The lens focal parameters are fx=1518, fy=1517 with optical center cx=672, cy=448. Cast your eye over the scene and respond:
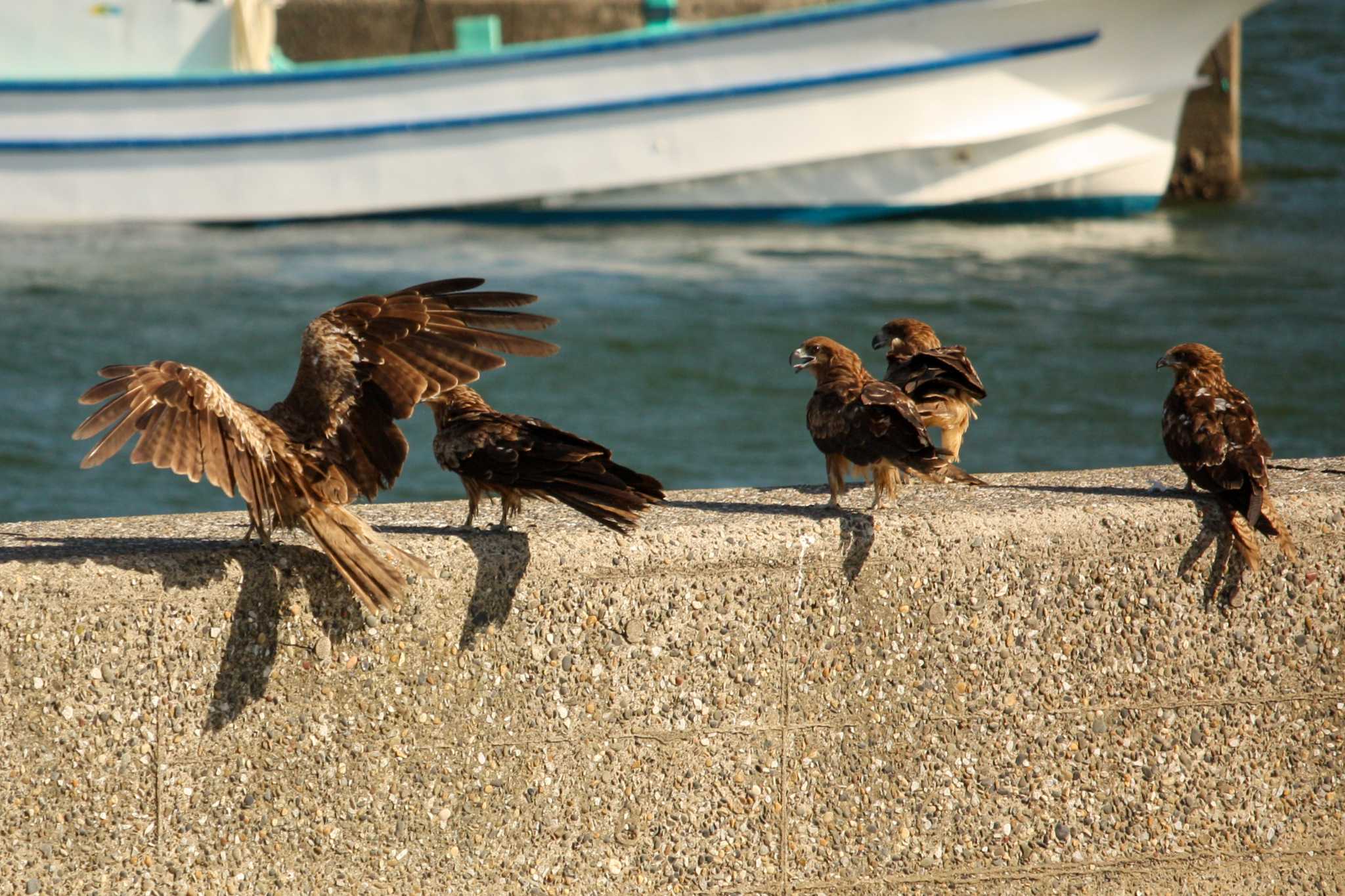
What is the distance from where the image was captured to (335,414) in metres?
3.43

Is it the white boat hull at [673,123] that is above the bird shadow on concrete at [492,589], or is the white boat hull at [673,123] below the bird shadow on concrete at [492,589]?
above

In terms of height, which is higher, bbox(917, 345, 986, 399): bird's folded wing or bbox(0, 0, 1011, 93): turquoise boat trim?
bbox(0, 0, 1011, 93): turquoise boat trim

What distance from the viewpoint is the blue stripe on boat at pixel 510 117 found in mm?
15906

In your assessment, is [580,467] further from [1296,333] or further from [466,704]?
[1296,333]

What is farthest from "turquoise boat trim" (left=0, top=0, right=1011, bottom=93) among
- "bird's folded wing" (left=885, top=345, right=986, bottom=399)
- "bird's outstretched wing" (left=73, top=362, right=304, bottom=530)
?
"bird's outstretched wing" (left=73, top=362, right=304, bottom=530)

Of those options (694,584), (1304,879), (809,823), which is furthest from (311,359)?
(1304,879)

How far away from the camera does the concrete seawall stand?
3.04m

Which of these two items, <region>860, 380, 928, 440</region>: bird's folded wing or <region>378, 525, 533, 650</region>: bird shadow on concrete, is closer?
<region>378, 525, 533, 650</region>: bird shadow on concrete

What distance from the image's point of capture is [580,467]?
3209 mm

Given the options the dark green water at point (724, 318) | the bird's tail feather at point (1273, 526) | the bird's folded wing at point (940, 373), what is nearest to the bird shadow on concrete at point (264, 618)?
the bird's folded wing at point (940, 373)

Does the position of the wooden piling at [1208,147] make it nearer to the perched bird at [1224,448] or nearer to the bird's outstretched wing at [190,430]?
the perched bird at [1224,448]

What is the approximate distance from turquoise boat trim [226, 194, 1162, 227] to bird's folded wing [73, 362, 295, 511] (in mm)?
14049

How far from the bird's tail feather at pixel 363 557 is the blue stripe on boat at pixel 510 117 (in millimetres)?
13305

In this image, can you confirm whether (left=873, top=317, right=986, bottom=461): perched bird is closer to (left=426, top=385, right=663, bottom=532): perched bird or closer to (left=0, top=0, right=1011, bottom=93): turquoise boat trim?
(left=426, top=385, right=663, bottom=532): perched bird
